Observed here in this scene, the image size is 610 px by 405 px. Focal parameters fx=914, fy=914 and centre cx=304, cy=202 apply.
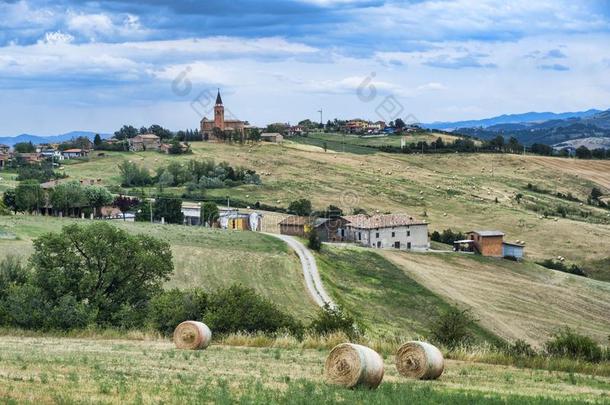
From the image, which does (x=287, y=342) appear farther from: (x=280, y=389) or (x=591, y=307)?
(x=591, y=307)

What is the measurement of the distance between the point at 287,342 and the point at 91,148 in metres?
164

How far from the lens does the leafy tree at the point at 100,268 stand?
40375 millimetres

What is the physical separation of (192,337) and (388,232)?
69.7 meters

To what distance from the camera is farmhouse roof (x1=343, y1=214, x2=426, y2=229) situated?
97.0m

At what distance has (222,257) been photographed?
73625 millimetres

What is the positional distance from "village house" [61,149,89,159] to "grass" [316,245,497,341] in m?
105

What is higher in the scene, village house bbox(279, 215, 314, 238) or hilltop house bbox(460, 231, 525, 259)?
village house bbox(279, 215, 314, 238)

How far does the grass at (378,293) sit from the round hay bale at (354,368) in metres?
34.7

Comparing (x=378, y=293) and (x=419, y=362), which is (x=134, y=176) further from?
(x=419, y=362)

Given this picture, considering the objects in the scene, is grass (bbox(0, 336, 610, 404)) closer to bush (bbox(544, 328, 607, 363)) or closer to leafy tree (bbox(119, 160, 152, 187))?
bush (bbox(544, 328, 607, 363))

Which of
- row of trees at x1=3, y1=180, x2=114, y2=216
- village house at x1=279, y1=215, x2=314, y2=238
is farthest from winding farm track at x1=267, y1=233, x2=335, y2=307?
row of trees at x1=3, y1=180, x2=114, y2=216

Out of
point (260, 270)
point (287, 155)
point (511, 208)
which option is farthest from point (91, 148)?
point (260, 270)

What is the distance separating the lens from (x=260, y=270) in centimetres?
7044

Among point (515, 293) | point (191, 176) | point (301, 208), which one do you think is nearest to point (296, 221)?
point (301, 208)
